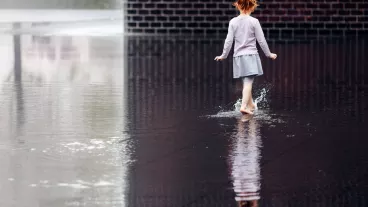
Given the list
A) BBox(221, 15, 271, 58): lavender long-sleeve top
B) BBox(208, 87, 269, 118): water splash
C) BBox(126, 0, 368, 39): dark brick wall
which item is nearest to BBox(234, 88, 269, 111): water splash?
BBox(208, 87, 269, 118): water splash

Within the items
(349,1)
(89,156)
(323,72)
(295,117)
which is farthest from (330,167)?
(349,1)

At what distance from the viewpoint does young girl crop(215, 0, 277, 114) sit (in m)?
11.4

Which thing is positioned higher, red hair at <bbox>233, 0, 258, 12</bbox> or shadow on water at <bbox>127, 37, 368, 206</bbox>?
red hair at <bbox>233, 0, 258, 12</bbox>

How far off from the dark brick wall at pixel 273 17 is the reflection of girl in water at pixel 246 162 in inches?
715

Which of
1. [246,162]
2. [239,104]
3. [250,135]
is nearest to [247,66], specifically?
[239,104]

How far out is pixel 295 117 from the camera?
440 inches

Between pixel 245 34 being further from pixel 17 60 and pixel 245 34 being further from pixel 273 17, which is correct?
pixel 273 17

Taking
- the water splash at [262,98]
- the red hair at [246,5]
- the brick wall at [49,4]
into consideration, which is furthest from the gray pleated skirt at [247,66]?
the brick wall at [49,4]

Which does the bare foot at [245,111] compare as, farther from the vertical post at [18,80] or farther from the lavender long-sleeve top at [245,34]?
the vertical post at [18,80]

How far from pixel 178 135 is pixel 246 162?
1.59 m

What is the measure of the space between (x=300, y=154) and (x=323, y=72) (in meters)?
8.07

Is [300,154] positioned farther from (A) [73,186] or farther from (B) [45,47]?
(B) [45,47]

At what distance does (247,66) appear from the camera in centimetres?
1155

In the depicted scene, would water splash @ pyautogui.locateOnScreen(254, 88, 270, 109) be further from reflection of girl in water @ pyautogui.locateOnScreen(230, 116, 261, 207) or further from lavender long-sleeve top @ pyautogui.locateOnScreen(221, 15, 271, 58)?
reflection of girl in water @ pyautogui.locateOnScreen(230, 116, 261, 207)
